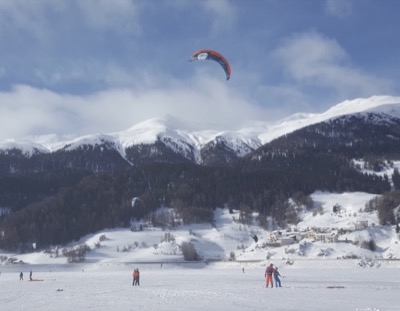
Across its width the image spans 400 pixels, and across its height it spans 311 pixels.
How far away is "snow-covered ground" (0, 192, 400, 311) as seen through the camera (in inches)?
1073

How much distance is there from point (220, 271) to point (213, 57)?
35569 mm

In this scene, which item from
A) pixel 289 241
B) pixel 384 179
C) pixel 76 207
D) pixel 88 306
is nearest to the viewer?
pixel 88 306

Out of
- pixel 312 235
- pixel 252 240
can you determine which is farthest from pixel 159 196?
pixel 312 235

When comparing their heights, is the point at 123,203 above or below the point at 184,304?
above

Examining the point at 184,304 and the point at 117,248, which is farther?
the point at 117,248

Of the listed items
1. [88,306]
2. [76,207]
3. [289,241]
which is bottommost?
[88,306]

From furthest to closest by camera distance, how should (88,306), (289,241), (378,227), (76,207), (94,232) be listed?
(76,207) < (94,232) < (378,227) < (289,241) < (88,306)

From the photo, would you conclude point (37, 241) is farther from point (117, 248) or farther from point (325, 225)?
point (325, 225)

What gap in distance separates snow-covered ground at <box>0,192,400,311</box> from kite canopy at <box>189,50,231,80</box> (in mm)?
18093

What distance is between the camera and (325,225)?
4889 inches

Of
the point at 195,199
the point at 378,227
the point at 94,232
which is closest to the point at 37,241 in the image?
the point at 94,232

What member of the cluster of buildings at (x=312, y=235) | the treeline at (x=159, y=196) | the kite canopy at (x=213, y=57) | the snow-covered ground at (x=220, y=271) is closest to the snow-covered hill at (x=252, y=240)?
the cluster of buildings at (x=312, y=235)

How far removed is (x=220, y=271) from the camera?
75000mm

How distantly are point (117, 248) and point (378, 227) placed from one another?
5232 cm
